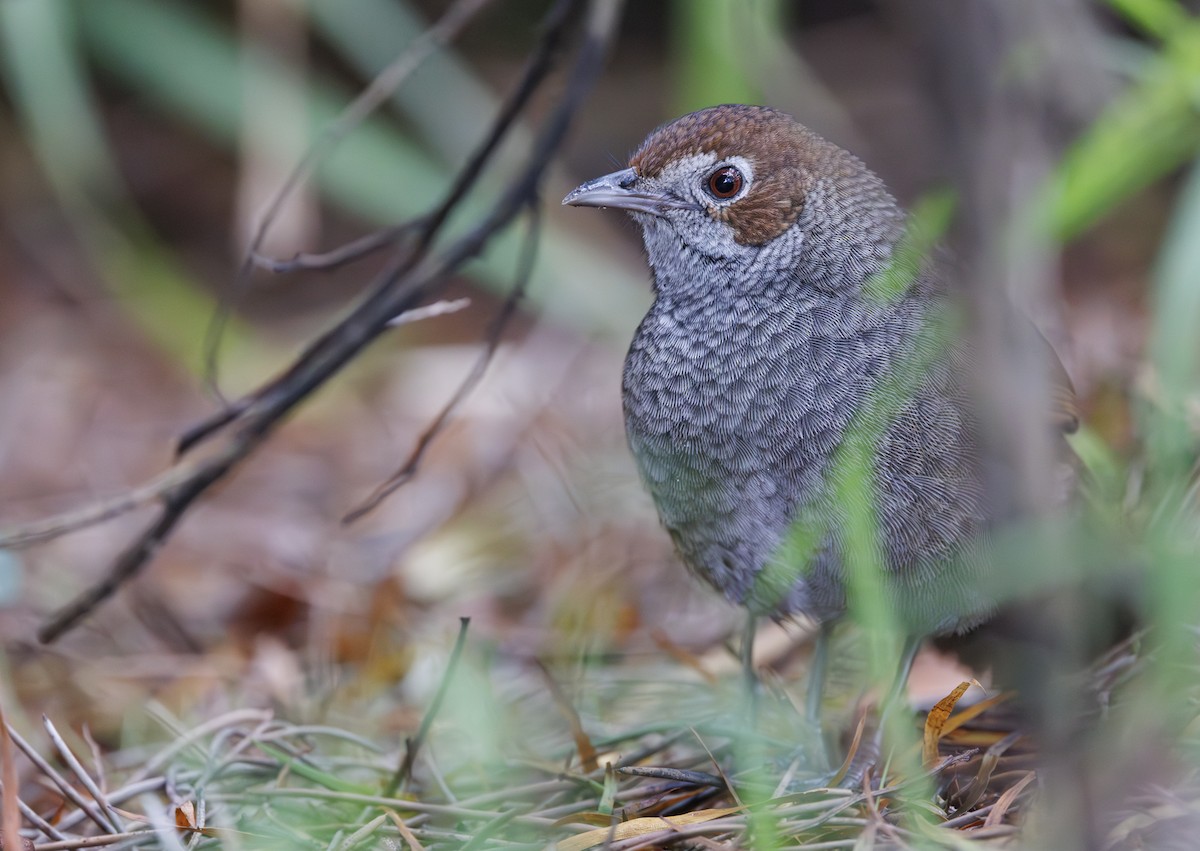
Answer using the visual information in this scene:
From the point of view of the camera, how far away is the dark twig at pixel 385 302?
296 centimetres

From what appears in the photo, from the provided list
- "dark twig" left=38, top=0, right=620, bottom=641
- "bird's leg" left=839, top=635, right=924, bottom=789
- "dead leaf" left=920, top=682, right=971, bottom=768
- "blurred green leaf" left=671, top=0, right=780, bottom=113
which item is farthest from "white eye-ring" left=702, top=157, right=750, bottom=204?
"dead leaf" left=920, top=682, right=971, bottom=768

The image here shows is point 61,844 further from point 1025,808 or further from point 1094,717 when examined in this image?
point 1094,717

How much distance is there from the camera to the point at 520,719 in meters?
3.15

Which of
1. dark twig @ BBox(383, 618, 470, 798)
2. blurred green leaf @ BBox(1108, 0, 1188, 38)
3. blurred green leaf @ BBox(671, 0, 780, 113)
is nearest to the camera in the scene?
dark twig @ BBox(383, 618, 470, 798)

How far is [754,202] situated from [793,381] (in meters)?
0.46

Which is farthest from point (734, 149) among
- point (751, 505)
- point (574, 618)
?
point (574, 618)

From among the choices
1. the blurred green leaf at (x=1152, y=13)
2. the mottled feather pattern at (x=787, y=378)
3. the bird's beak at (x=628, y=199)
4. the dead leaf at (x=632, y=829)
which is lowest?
the dead leaf at (x=632, y=829)

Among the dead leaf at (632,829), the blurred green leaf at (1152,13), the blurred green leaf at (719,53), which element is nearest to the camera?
the dead leaf at (632,829)

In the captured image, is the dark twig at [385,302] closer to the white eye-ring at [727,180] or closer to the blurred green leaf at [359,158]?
the white eye-ring at [727,180]

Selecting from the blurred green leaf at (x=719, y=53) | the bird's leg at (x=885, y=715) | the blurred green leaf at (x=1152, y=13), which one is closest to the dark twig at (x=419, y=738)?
the bird's leg at (x=885, y=715)

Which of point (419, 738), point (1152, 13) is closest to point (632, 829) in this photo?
point (419, 738)

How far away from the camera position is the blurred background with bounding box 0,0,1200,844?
3.17 metres

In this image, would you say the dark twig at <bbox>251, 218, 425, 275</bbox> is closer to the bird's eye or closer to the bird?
the bird

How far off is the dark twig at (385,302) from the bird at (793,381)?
244 mm
